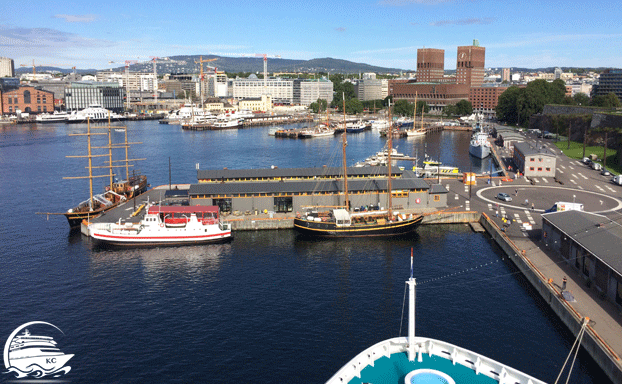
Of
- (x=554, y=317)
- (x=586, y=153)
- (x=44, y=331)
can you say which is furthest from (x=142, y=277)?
(x=586, y=153)

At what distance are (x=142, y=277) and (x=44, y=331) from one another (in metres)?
8.93

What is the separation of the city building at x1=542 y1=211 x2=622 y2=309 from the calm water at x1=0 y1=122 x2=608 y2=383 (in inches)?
135

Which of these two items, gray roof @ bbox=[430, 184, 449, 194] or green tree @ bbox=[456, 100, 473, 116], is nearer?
gray roof @ bbox=[430, 184, 449, 194]

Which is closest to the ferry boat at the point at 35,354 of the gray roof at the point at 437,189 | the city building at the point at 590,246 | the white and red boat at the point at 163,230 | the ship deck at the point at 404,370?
the white and red boat at the point at 163,230

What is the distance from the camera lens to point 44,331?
1163 inches

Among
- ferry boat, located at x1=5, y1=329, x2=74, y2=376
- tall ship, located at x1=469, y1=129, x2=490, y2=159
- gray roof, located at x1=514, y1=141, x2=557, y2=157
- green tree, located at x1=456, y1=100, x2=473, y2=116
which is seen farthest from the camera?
green tree, located at x1=456, y1=100, x2=473, y2=116

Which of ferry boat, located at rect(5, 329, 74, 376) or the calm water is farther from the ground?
the calm water

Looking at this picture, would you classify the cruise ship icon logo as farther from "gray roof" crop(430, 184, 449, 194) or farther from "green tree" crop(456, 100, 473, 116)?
"green tree" crop(456, 100, 473, 116)

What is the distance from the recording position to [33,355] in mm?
27969

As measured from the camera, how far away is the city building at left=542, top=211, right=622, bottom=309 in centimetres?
2936

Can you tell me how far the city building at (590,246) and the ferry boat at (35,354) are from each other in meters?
29.3

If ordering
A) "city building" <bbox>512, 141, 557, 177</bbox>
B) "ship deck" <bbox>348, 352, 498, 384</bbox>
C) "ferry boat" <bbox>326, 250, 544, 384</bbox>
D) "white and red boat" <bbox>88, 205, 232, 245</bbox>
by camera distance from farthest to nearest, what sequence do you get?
"city building" <bbox>512, 141, 557, 177</bbox> → "white and red boat" <bbox>88, 205, 232, 245</bbox> → "ship deck" <bbox>348, 352, 498, 384</bbox> → "ferry boat" <bbox>326, 250, 544, 384</bbox>

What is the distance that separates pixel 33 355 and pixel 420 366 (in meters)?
21.0

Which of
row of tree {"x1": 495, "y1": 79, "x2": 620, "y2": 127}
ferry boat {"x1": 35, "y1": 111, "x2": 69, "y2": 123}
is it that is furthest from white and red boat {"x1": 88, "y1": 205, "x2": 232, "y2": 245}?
ferry boat {"x1": 35, "y1": 111, "x2": 69, "y2": 123}
